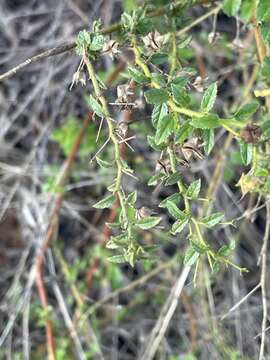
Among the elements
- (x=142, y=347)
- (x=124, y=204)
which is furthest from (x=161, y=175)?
(x=142, y=347)

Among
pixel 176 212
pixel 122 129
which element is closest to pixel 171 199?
pixel 176 212

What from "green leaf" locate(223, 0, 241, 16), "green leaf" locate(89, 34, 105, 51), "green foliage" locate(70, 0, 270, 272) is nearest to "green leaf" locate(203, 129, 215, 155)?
"green foliage" locate(70, 0, 270, 272)

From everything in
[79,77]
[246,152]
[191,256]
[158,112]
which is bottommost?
[191,256]

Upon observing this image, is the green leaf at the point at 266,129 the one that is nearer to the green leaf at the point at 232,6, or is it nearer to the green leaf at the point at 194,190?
the green leaf at the point at 194,190

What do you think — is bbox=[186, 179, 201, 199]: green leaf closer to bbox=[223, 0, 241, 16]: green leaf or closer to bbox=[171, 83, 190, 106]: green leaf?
bbox=[171, 83, 190, 106]: green leaf

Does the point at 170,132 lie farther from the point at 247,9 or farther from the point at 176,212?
the point at 247,9

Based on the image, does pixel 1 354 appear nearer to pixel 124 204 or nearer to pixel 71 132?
pixel 71 132
